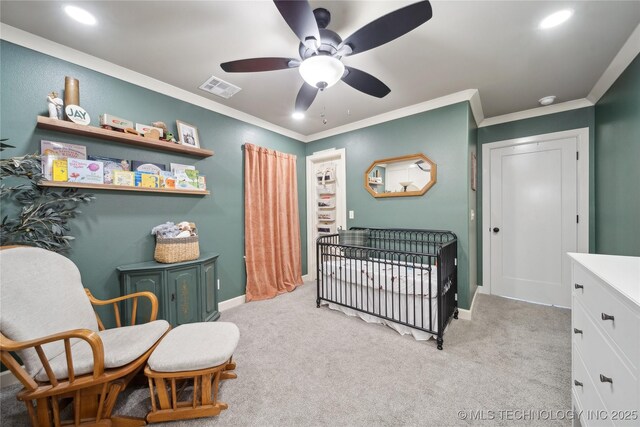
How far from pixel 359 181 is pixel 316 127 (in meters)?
1.07

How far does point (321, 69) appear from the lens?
4.74 ft

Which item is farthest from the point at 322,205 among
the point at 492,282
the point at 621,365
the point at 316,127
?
the point at 621,365

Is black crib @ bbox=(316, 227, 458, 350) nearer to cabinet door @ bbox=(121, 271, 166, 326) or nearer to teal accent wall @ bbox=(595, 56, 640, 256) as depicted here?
teal accent wall @ bbox=(595, 56, 640, 256)

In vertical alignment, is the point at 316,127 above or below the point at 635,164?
above

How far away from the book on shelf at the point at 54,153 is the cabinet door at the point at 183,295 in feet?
3.61

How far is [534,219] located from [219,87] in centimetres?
403

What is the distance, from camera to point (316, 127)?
361cm

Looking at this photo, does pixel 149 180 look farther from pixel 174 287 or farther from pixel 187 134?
pixel 174 287

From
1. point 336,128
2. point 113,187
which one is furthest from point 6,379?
point 336,128

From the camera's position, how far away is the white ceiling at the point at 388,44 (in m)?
1.48

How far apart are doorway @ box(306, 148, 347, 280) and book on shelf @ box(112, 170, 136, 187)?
2385 mm

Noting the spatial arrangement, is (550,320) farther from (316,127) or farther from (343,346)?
(316,127)

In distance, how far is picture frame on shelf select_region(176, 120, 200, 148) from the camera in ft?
7.98

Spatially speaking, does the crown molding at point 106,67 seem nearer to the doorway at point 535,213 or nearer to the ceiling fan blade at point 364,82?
the ceiling fan blade at point 364,82
